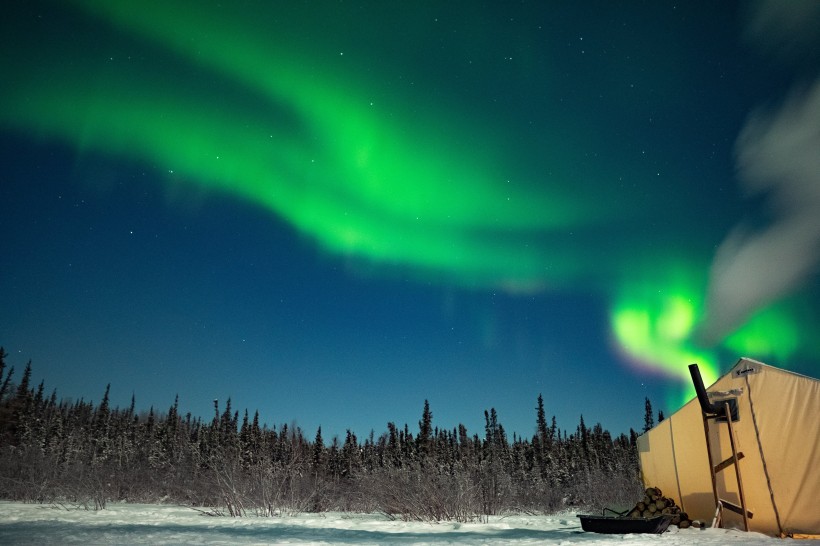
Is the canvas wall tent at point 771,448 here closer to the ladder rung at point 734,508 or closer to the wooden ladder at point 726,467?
the ladder rung at point 734,508

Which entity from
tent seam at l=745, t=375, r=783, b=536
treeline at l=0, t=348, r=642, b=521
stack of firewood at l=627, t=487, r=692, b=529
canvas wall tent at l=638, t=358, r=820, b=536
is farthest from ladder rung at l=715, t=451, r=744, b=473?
treeline at l=0, t=348, r=642, b=521

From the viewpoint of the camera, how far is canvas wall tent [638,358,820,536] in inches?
433

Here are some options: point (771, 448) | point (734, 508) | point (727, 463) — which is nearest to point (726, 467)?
point (727, 463)

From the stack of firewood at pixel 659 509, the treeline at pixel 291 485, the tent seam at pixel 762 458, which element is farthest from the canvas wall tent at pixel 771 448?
the treeline at pixel 291 485

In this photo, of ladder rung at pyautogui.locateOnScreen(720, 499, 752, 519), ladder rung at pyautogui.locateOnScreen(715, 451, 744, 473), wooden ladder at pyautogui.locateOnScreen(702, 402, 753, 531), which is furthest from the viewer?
ladder rung at pyautogui.locateOnScreen(715, 451, 744, 473)

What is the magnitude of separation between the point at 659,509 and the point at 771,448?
10.6 ft

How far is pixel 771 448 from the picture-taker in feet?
38.1

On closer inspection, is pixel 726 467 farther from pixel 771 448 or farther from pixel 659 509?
pixel 659 509

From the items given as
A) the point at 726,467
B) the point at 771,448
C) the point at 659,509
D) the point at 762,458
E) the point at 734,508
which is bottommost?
the point at 659,509

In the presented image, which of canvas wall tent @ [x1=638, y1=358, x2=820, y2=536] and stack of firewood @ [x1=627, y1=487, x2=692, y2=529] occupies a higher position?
canvas wall tent @ [x1=638, y1=358, x2=820, y2=536]

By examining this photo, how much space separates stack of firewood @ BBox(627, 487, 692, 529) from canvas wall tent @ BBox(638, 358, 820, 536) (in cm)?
95

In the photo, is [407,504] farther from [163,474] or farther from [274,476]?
[163,474]

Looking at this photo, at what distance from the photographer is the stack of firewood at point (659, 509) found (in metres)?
12.9

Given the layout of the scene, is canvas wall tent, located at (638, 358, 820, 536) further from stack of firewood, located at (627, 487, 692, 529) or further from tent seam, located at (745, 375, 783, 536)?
stack of firewood, located at (627, 487, 692, 529)
